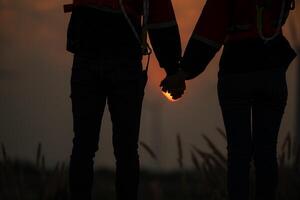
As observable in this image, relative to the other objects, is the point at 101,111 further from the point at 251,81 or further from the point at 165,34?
the point at 251,81

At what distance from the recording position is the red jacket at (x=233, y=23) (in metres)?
2.69

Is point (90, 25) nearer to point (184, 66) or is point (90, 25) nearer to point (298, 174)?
point (184, 66)

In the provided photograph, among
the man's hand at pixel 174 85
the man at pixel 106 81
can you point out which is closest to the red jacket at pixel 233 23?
the man's hand at pixel 174 85

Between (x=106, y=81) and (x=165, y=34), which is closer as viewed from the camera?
(x=106, y=81)

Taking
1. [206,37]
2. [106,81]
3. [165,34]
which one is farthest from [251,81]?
[106,81]

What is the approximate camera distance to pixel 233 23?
2.70 metres

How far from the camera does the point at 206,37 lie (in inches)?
110

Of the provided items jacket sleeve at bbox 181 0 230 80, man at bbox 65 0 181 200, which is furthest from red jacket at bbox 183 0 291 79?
man at bbox 65 0 181 200

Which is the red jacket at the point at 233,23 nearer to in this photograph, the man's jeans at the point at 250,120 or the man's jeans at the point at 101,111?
the man's jeans at the point at 250,120

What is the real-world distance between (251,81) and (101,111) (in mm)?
575

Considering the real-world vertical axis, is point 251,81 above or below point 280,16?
below

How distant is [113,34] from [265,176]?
0.80 m

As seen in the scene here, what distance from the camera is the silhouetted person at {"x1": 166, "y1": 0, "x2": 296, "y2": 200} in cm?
268

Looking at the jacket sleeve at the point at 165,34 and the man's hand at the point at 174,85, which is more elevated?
the jacket sleeve at the point at 165,34
